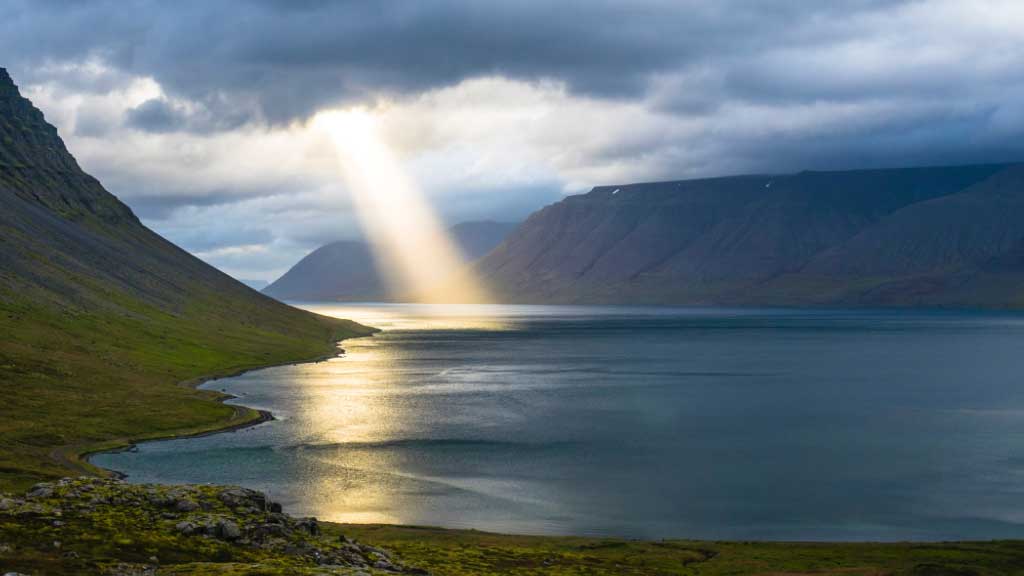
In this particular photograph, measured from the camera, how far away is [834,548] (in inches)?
2628

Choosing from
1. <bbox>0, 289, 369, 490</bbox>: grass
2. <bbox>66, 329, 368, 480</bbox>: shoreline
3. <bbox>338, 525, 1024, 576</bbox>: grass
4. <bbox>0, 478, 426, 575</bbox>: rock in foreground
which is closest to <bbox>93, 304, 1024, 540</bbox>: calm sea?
<bbox>66, 329, 368, 480</bbox>: shoreline

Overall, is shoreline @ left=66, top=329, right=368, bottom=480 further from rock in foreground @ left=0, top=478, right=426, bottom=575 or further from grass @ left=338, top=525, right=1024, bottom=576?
rock in foreground @ left=0, top=478, right=426, bottom=575

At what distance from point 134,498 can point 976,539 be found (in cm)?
6143

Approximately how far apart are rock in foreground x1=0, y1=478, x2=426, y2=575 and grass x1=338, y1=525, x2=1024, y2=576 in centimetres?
774

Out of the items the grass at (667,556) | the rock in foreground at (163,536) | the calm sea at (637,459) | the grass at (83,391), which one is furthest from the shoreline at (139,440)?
the rock in foreground at (163,536)

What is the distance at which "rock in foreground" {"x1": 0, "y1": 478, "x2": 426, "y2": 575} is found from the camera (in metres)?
40.7

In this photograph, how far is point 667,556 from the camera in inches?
2515

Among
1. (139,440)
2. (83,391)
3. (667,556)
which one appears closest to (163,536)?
(667,556)

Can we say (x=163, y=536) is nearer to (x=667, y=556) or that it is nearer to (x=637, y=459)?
(x=667, y=556)

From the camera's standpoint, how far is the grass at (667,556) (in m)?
58.1

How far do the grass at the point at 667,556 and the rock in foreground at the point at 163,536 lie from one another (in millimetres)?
7742

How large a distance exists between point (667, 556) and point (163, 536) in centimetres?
3415

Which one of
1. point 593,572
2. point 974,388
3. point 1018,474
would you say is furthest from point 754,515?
point 974,388

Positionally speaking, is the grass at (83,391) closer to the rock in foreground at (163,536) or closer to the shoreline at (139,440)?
the shoreline at (139,440)
